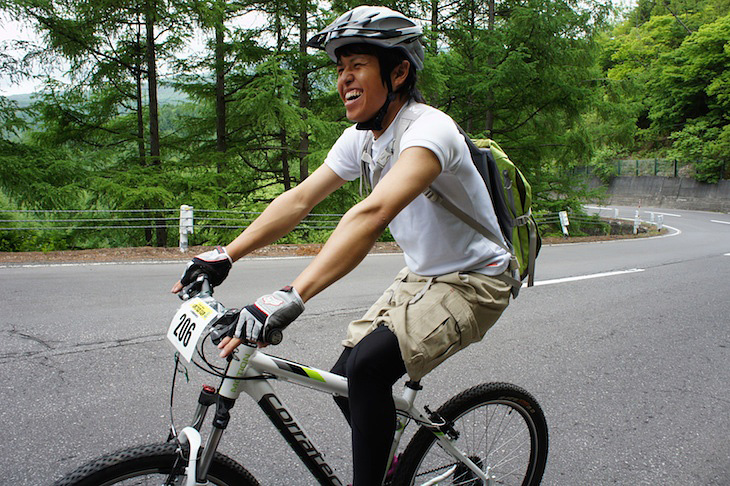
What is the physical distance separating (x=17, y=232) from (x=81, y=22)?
553 cm

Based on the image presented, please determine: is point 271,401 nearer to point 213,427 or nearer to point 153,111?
point 213,427

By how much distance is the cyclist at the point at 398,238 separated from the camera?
1683mm

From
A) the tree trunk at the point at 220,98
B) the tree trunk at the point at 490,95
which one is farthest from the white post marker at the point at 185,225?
the tree trunk at the point at 490,95

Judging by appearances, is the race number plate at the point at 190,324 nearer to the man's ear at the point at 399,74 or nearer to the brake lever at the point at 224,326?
the brake lever at the point at 224,326

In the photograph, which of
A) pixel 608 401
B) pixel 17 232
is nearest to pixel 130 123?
pixel 17 232

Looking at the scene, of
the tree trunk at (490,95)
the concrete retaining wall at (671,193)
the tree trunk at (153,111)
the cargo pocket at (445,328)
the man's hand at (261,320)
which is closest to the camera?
the man's hand at (261,320)

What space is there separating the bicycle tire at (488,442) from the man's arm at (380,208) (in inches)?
35.6

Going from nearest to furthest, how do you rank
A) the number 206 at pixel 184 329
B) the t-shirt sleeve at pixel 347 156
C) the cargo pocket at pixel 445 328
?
1. the number 206 at pixel 184 329
2. the cargo pocket at pixel 445 328
3. the t-shirt sleeve at pixel 347 156

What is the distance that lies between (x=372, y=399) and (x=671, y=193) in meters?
44.2

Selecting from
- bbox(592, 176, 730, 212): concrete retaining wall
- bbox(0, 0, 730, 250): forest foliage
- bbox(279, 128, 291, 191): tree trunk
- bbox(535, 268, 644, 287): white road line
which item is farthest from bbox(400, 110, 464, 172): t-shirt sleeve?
bbox(592, 176, 730, 212): concrete retaining wall

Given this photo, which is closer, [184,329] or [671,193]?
[184,329]

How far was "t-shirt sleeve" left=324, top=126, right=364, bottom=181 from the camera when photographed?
2219 millimetres

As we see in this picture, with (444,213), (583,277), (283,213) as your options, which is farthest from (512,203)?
(583,277)

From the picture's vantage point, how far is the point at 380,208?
1.66m
